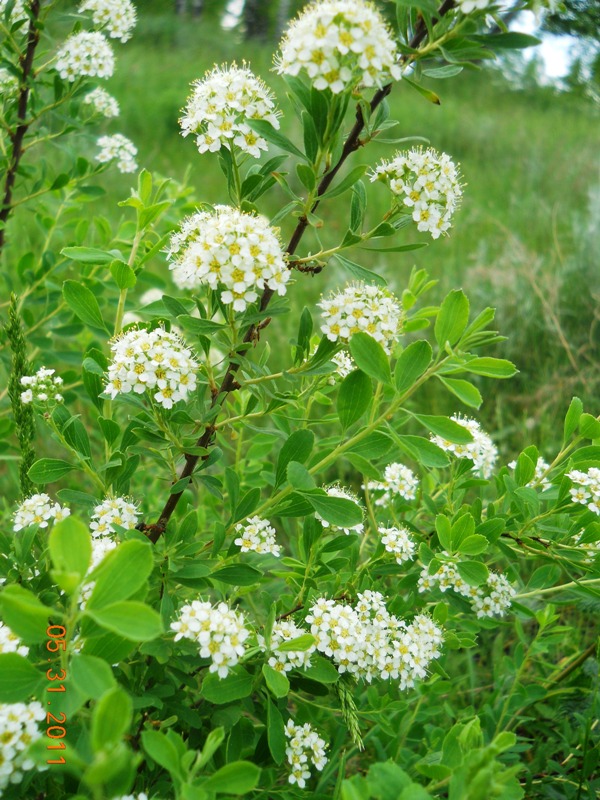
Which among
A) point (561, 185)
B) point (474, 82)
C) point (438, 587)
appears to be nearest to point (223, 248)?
point (438, 587)

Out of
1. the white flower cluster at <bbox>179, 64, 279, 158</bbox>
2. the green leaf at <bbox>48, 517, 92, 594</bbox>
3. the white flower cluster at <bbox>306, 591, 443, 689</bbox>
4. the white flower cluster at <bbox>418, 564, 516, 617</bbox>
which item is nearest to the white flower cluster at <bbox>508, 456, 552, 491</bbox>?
the white flower cluster at <bbox>418, 564, 516, 617</bbox>

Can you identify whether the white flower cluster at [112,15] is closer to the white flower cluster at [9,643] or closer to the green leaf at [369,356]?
the green leaf at [369,356]

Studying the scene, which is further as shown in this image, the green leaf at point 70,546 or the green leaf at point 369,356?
the green leaf at point 369,356

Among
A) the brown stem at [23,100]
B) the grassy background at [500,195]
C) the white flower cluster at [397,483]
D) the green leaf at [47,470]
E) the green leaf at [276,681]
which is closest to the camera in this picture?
the green leaf at [276,681]

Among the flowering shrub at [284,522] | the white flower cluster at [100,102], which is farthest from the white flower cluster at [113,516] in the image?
the white flower cluster at [100,102]

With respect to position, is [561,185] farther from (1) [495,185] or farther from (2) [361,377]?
(2) [361,377]

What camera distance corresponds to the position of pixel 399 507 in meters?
1.50

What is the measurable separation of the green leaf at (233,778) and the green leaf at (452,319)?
61cm

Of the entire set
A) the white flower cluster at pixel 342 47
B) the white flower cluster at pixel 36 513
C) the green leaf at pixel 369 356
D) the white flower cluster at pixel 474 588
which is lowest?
the white flower cluster at pixel 474 588

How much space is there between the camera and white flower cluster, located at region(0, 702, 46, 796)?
73 centimetres

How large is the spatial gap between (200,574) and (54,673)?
235 millimetres

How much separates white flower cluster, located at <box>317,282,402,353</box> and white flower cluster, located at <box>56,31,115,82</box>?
103 centimetres

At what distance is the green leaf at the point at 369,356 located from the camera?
956 mm

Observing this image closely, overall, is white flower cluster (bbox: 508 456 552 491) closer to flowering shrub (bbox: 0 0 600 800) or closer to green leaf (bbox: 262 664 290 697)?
flowering shrub (bbox: 0 0 600 800)
